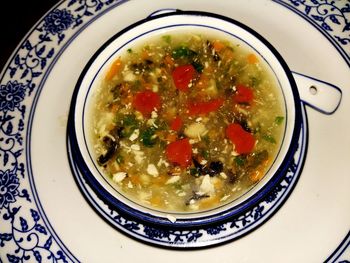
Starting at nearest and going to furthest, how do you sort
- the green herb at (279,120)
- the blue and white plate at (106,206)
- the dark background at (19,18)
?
the blue and white plate at (106,206) < the green herb at (279,120) < the dark background at (19,18)

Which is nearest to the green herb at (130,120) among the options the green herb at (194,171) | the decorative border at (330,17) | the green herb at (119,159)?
the green herb at (119,159)

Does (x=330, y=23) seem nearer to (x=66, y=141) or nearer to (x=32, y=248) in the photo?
(x=66, y=141)

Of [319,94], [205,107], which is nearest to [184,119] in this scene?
[205,107]

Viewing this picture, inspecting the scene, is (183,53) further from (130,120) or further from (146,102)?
(130,120)

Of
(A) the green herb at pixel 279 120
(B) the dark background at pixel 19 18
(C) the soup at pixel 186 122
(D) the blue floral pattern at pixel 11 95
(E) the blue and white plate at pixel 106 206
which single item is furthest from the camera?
(B) the dark background at pixel 19 18

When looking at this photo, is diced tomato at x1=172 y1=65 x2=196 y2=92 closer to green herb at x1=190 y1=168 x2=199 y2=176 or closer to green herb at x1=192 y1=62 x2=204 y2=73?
green herb at x1=192 y1=62 x2=204 y2=73

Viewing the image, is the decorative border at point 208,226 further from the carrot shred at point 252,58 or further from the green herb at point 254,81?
the carrot shred at point 252,58

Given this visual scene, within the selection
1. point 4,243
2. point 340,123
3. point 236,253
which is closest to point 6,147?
point 4,243
